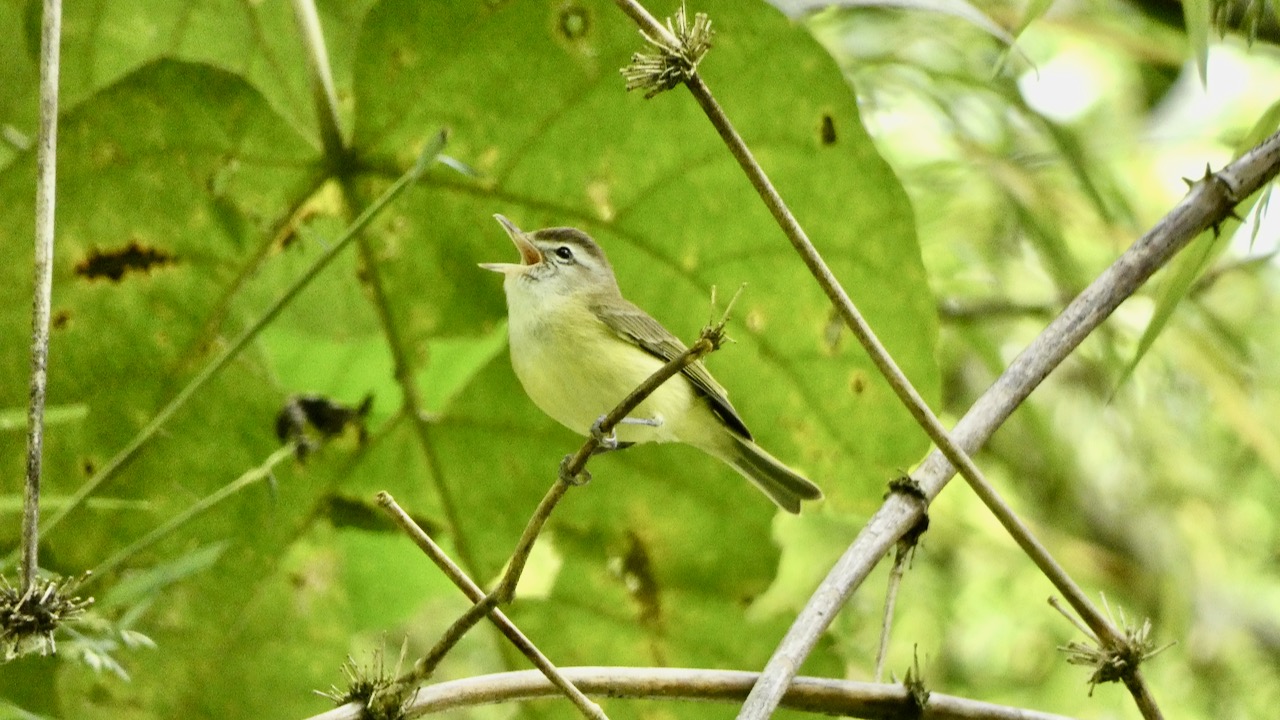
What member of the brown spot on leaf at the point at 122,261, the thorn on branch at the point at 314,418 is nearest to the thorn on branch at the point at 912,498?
the thorn on branch at the point at 314,418

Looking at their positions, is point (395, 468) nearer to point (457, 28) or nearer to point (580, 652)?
point (580, 652)

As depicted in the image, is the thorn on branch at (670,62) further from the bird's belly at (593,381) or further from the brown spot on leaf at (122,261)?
the brown spot on leaf at (122,261)

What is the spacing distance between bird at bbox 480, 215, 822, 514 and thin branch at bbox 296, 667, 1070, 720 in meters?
0.47

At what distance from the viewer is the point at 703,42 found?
3.41 feet

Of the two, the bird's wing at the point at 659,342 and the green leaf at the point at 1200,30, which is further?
the bird's wing at the point at 659,342

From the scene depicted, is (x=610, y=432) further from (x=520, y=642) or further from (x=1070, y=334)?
(x=1070, y=334)

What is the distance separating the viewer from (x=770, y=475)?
1.82 meters

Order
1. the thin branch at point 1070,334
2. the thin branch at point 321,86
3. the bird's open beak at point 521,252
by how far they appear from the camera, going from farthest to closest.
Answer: the thin branch at point 321,86 < the bird's open beak at point 521,252 < the thin branch at point 1070,334

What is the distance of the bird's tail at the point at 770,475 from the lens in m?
1.77

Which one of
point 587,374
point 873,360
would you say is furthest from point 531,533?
point 587,374

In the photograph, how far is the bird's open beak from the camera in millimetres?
1570

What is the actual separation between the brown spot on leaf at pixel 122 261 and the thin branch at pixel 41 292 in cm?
49

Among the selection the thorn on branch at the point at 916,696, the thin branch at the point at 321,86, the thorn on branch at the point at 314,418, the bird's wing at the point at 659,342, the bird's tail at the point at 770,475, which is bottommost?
the thorn on branch at the point at 916,696

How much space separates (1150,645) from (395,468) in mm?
1093
